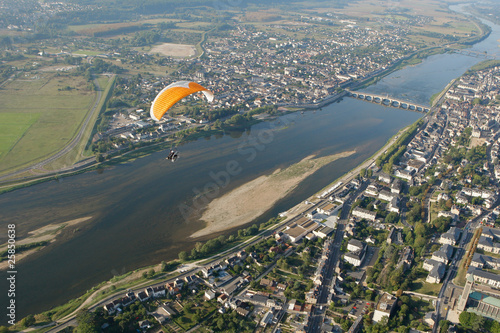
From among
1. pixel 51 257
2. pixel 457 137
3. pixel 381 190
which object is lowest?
pixel 51 257

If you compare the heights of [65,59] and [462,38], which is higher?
[462,38]

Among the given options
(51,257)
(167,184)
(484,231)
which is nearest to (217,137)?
(167,184)

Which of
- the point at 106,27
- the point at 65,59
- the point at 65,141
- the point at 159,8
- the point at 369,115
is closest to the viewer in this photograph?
the point at 65,141

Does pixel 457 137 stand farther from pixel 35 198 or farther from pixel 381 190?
pixel 35 198

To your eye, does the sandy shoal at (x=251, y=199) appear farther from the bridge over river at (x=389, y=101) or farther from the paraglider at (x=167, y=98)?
the bridge over river at (x=389, y=101)

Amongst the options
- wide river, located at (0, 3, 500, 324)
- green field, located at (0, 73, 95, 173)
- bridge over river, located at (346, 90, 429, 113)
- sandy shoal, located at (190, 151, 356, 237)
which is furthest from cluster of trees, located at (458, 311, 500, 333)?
bridge over river, located at (346, 90, 429, 113)
